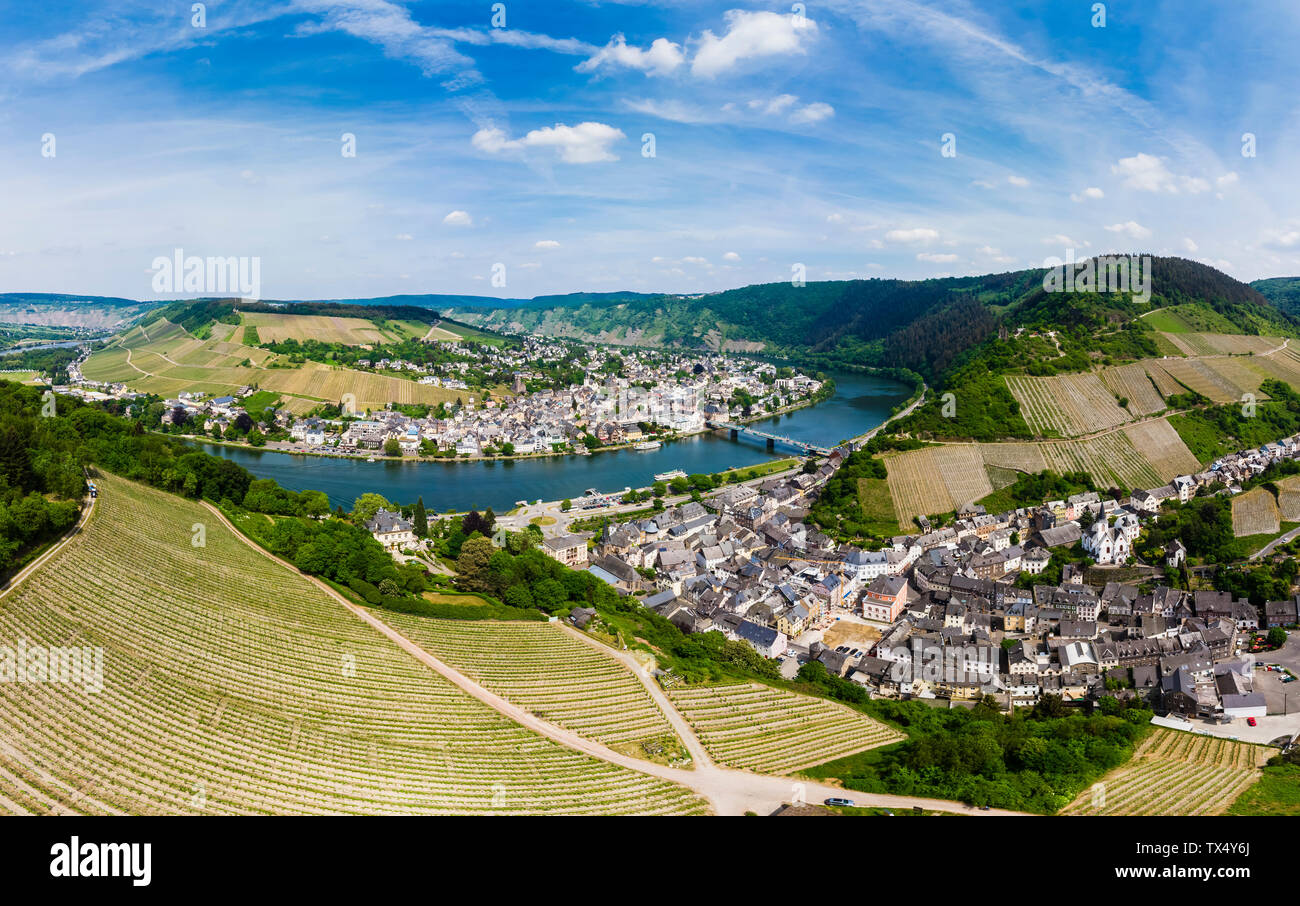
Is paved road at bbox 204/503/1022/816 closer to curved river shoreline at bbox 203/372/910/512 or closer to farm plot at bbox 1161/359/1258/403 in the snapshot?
curved river shoreline at bbox 203/372/910/512

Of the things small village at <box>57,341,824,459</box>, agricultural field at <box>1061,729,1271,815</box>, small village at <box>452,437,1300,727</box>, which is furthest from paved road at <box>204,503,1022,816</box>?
small village at <box>57,341,824,459</box>

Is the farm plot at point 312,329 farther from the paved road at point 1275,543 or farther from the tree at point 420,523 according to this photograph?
the paved road at point 1275,543

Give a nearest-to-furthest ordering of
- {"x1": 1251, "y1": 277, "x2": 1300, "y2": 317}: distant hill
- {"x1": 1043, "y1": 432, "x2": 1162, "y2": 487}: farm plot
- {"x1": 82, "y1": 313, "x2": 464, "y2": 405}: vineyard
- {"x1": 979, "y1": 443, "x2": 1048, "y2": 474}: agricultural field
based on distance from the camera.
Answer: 1. {"x1": 1043, "y1": 432, "x2": 1162, "y2": 487}: farm plot
2. {"x1": 979, "y1": 443, "x2": 1048, "y2": 474}: agricultural field
3. {"x1": 82, "y1": 313, "x2": 464, "y2": 405}: vineyard
4. {"x1": 1251, "y1": 277, "x2": 1300, "y2": 317}: distant hill

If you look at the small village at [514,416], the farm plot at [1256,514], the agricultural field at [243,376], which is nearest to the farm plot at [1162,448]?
the farm plot at [1256,514]

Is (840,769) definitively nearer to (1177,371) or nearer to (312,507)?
(312,507)

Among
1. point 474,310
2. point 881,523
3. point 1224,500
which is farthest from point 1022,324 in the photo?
point 474,310

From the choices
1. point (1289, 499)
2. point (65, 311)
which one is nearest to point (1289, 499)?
point (1289, 499)
